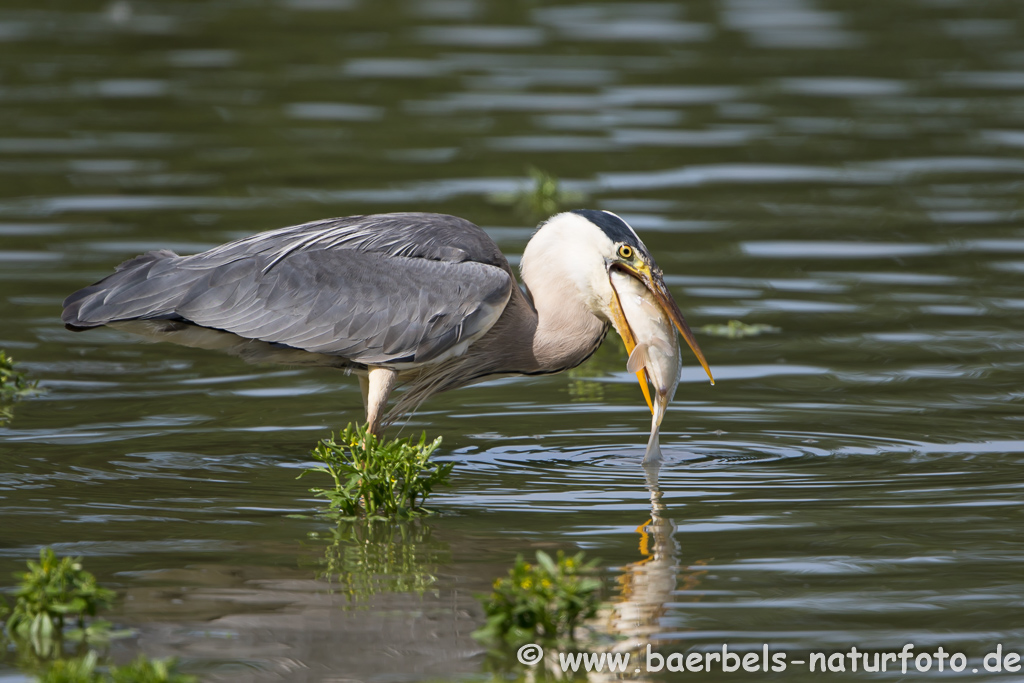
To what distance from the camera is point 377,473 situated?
6.93 metres

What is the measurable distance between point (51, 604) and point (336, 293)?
126 inches

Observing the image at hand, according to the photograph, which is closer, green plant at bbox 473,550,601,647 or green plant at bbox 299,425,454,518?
green plant at bbox 473,550,601,647

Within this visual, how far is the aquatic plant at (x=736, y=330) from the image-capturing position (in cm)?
1094

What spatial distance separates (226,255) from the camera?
838 cm

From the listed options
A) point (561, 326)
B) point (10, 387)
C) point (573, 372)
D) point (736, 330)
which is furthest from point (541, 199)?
point (10, 387)

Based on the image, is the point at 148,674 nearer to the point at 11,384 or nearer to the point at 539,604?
the point at 539,604

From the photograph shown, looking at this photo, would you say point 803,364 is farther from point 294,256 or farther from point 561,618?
point 561,618

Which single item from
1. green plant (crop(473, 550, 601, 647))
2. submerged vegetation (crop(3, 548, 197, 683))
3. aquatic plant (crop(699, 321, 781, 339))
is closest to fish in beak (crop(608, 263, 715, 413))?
green plant (crop(473, 550, 601, 647))

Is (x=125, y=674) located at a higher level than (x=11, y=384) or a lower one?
lower

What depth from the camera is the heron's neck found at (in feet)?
27.2

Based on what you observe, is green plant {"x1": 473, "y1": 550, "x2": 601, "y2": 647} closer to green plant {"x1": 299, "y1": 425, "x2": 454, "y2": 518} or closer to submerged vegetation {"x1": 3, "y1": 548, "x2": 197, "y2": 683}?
submerged vegetation {"x1": 3, "y1": 548, "x2": 197, "y2": 683}

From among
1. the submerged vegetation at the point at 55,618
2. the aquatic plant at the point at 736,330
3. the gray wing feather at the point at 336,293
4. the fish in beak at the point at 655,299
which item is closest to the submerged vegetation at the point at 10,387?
the gray wing feather at the point at 336,293

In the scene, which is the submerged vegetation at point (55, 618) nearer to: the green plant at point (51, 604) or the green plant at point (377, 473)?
the green plant at point (51, 604)

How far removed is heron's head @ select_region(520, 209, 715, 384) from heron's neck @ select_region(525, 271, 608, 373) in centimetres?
4
